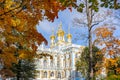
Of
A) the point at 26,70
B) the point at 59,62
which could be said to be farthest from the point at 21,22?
the point at 59,62

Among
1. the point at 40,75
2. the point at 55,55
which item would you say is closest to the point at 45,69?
the point at 40,75

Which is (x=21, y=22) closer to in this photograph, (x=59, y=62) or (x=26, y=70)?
(x=26, y=70)

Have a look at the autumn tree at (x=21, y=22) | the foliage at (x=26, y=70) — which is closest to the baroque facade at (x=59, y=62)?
the foliage at (x=26, y=70)

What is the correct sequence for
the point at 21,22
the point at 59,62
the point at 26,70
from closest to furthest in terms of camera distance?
the point at 21,22
the point at 26,70
the point at 59,62

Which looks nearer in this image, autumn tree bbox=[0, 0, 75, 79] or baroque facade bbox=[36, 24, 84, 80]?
autumn tree bbox=[0, 0, 75, 79]

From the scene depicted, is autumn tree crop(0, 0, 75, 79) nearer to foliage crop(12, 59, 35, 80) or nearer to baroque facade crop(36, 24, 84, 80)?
foliage crop(12, 59, 35, 80)

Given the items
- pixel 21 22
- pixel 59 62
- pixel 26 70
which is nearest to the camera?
pixel 21 22

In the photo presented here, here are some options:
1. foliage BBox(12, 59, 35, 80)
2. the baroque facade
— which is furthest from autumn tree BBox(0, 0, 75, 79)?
the baroque facade

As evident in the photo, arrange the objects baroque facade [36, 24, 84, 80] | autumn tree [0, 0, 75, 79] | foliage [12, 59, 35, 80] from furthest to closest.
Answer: baroque facade [36, 24, 84, 80] → foliage [12, 59, 35, 80] → autumn tree [0, 0, 75, 79]

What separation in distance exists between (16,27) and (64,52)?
77.0 m

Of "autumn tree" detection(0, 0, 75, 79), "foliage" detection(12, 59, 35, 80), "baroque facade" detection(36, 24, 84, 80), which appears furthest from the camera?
"baroque facade" detection(36, 24, 84, 80)

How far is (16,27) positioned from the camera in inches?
439

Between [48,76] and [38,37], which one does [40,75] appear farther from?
[38,37]

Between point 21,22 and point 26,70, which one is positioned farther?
point 26,70
